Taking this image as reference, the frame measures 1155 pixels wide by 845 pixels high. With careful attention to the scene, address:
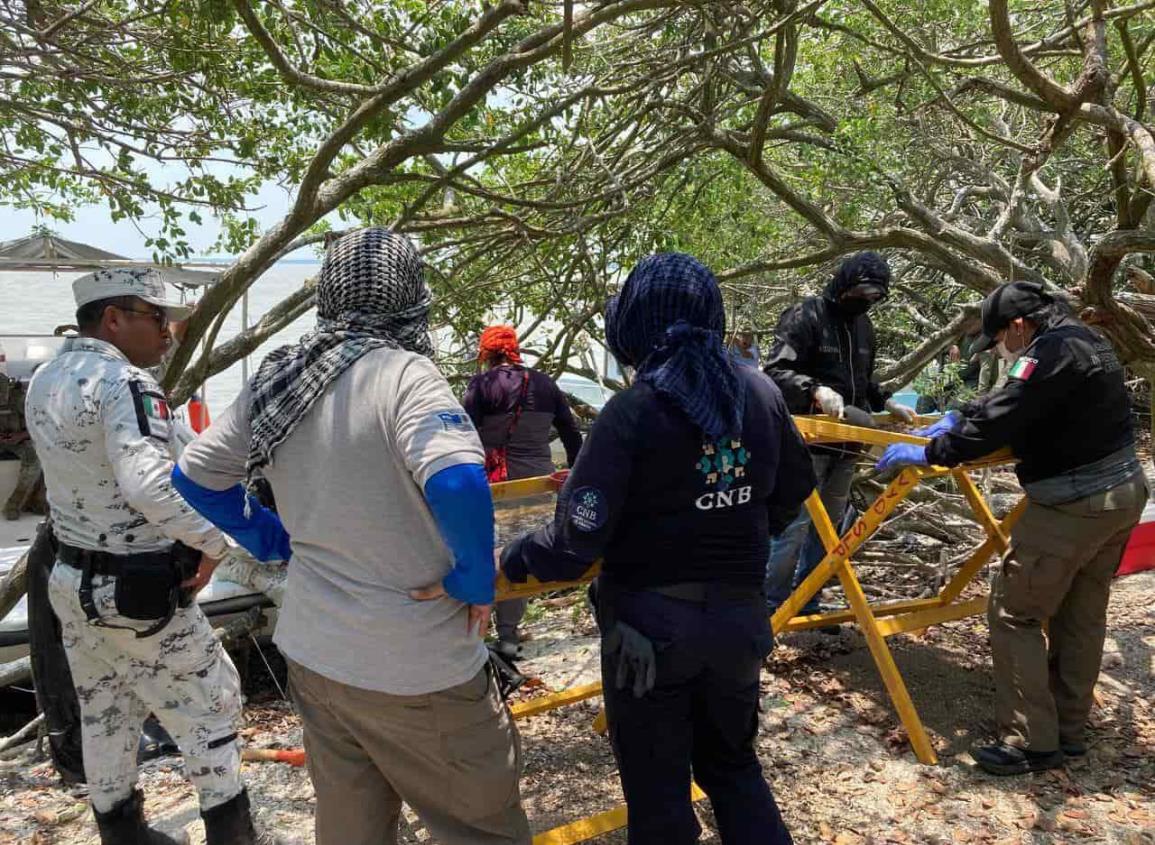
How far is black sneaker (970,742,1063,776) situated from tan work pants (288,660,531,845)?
6.85 ft

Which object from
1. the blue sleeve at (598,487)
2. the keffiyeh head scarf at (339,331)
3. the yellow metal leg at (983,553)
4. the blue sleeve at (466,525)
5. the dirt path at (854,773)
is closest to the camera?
the blue sleeve at (466,525)

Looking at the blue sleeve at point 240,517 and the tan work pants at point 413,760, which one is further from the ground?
the blue sleeve at point 240,517

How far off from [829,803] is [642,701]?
57.7 inches

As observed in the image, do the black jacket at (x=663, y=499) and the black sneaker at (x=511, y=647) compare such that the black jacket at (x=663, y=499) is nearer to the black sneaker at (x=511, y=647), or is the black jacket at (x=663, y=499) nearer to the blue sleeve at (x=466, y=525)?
the blue sleeve at (x=466, y=525)

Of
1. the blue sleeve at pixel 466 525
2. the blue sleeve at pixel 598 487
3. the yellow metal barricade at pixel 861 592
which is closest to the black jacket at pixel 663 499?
the blue sleeve at pixel 598 487

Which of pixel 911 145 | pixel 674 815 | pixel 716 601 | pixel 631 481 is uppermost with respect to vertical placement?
pixel 911 145

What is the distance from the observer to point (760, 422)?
217 cm

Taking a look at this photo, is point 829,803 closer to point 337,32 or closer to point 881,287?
point 881,287

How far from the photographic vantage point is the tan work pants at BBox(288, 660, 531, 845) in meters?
1.90

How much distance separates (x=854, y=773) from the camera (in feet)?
11.1

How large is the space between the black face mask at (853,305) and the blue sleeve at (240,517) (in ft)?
9.60

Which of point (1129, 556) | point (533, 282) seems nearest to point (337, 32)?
point (533, 282)

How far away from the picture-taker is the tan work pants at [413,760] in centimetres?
190

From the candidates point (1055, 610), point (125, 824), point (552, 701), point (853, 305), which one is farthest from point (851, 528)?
point (125, 824)
